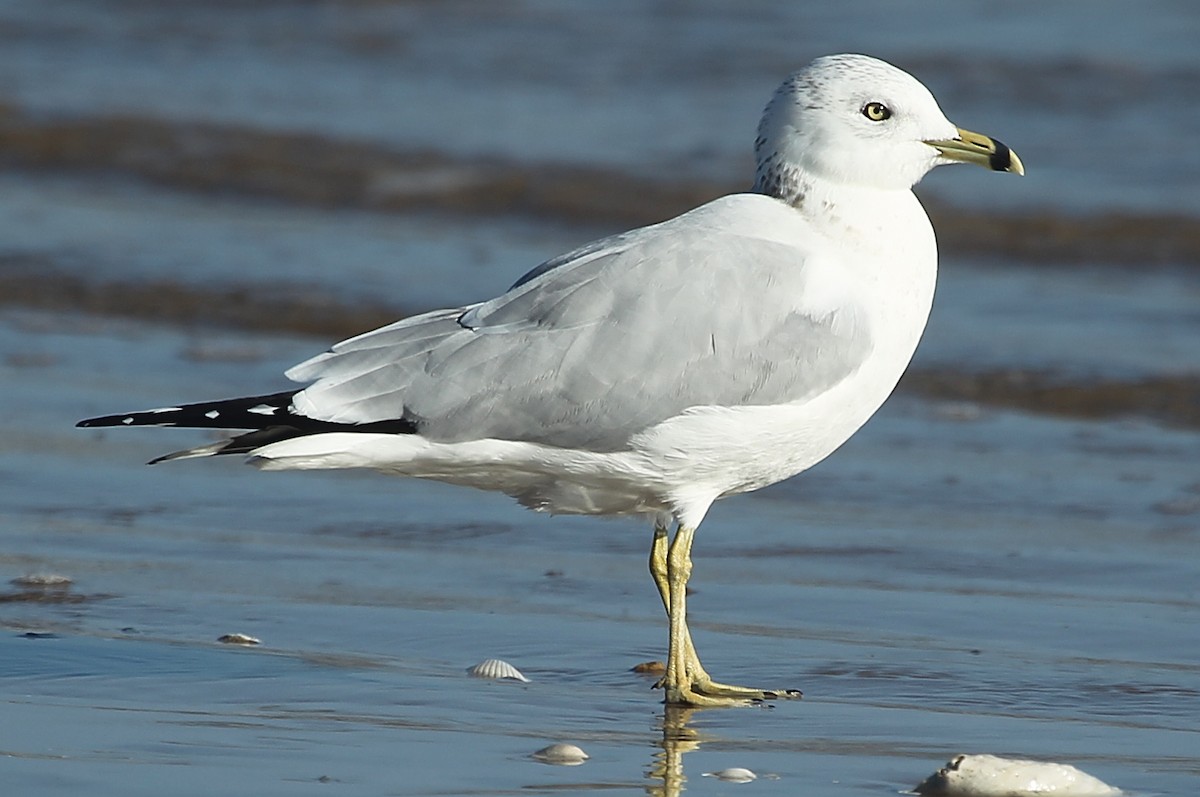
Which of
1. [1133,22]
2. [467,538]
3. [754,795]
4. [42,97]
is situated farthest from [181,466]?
[1133,22]

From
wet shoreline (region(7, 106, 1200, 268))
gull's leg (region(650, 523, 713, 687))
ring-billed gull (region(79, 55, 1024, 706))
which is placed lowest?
gull's leg (region(650, 523, 713, 687))

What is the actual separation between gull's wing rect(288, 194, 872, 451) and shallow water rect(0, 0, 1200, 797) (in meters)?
0.63

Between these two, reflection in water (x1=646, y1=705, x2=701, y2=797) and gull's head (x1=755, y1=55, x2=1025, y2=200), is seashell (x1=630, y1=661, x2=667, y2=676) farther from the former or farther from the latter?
gull's head (x1=755, y1=55, x2=1025, y2=200)

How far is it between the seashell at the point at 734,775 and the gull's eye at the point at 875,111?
1689 millimetres

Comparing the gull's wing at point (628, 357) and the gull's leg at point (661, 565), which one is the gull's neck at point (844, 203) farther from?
the gull's leg at point (661, 565)

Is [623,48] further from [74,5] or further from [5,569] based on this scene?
[5,569]

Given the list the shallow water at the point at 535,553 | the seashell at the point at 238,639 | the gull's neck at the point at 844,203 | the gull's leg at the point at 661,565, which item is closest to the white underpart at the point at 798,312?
the gull's neck at the point at 844,203

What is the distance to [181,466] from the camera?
22.2 ft

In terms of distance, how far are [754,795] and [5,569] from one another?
8.31ft

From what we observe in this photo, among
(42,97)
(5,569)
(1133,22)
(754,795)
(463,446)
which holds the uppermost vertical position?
(1133,22)

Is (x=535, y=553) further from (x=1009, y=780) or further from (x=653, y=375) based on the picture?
(x=1009, y=780)

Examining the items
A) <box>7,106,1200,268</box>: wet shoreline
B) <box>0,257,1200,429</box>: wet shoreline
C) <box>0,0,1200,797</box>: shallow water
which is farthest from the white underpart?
<box>7,106,1200,268</box>: wet shoreline

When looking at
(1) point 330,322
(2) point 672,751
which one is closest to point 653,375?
(2) point 672,751

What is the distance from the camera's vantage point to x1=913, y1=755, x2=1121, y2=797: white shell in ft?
12.0
